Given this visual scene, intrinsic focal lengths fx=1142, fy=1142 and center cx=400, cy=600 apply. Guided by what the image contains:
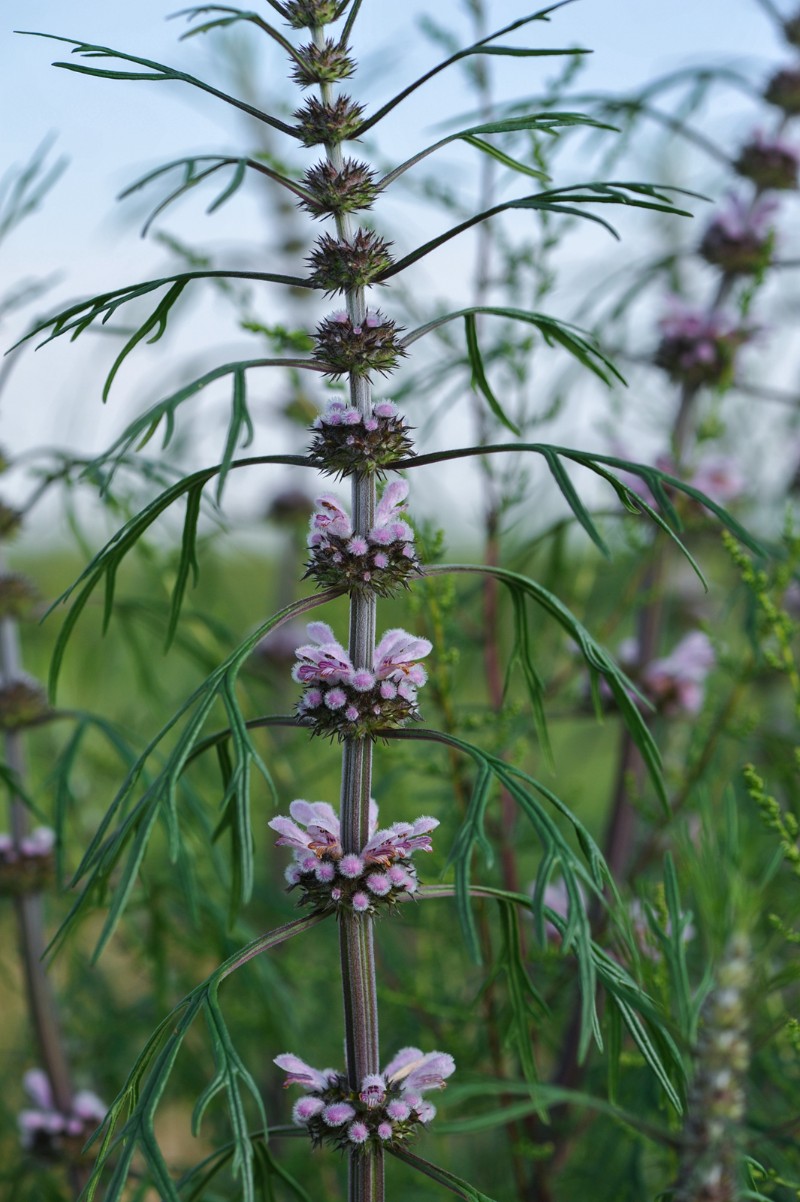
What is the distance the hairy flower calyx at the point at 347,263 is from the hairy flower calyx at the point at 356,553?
97 millimetres

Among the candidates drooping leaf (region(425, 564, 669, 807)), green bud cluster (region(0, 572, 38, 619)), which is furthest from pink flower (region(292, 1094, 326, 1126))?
green bud cluster (region(0, 572, 38, 619))

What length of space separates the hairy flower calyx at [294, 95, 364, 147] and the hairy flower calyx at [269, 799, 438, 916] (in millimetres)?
313

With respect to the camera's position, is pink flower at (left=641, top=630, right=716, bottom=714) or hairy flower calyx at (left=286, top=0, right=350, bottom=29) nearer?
hairy flower calyx at (left=286, top=0, right=350, bottom=29)

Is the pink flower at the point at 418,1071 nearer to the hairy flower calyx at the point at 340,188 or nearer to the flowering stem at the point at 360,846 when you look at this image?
the flowering stem at the point at 360,846

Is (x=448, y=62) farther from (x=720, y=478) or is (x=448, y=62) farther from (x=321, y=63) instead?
(x=720, y=478)

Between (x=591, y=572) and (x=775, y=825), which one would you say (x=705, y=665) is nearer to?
(x=591, y=572)

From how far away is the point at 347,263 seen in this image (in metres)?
0.51

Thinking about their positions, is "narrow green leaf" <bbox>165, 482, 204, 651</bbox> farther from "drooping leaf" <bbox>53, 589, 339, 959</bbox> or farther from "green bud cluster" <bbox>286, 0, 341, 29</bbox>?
"green bud cluster" <bbox>286, 0, 341, 29</bbox>

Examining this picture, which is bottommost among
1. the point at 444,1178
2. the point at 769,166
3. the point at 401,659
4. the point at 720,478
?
the point at 444,1178

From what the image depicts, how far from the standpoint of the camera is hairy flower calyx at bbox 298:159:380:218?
521 mm

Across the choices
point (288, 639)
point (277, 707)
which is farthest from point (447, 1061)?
point (288, 639)

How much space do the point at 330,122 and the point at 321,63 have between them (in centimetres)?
3

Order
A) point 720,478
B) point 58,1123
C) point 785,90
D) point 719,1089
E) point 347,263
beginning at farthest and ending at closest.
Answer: point 720,478
point 785,90
point 58,1123
point 347,263
point 719,1089

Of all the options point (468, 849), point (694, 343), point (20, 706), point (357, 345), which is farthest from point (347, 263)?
point (694, 343)
